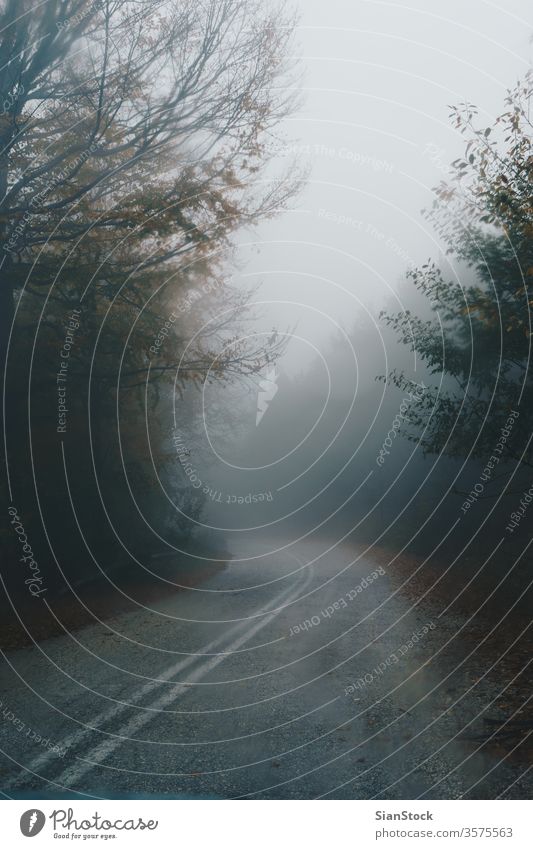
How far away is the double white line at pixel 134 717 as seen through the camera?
16.6ft

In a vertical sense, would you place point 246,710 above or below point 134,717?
above

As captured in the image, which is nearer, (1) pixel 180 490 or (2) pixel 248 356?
(2) pixel 248 356

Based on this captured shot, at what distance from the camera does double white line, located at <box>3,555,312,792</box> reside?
5.07 metres

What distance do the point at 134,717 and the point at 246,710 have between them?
3.96ft

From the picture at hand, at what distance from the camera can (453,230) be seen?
31.3ft

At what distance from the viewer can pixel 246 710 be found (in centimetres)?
660

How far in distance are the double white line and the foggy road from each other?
2 centimetres

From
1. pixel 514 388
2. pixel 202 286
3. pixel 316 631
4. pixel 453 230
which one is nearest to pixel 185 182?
pixel 202 286

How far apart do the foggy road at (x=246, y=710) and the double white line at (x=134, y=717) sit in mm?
23

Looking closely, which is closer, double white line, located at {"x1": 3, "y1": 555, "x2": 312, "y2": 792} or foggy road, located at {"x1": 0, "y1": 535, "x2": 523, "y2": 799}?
foggy road, located at {"x1": 0, "y1": 535, "x2": 523, "y2": 799}

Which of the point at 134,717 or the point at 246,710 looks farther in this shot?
the point at 246,710

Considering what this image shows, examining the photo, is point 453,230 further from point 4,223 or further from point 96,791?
point 96,791

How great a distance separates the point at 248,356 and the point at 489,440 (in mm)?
5708

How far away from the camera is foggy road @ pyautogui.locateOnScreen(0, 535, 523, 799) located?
489 centimetres
